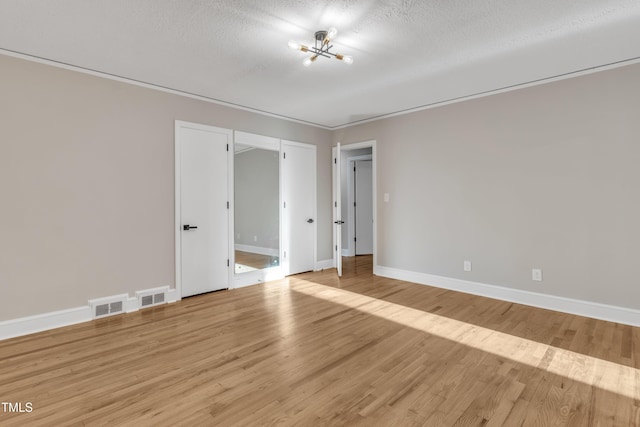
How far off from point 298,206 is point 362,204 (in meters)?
2.41

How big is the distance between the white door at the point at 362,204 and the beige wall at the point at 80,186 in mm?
4149

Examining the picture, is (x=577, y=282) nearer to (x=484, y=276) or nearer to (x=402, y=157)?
(x=484, y=276)

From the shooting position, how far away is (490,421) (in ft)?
5.84

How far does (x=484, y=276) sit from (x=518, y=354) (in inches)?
66.8

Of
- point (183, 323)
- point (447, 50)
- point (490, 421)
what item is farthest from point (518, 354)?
point (183, 323)

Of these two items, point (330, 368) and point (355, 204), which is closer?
point (330, 368)

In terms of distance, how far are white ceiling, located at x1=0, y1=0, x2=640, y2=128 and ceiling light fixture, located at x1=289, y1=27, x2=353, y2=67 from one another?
7 cm

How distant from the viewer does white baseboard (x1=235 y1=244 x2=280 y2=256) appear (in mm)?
4654

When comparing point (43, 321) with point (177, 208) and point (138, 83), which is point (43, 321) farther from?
point (138, 83)

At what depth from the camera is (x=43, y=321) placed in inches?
120

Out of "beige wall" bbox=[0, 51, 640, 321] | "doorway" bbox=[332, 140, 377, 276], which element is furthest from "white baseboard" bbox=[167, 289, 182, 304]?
A: "doorway" bbox=[332, 140, 377, 276]

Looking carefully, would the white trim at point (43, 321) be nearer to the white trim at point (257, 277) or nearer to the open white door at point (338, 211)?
the white trim at point (257, 277)

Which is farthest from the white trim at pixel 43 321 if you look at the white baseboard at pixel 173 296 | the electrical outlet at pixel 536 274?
the electrical outlet at pixel 536 274

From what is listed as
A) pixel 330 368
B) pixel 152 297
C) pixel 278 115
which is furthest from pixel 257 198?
pixel 330 368
